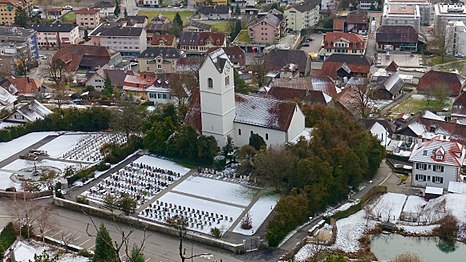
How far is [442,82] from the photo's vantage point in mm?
36156

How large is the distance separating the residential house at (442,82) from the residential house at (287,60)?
7484 millimetres

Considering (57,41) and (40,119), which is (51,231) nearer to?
(40,119)

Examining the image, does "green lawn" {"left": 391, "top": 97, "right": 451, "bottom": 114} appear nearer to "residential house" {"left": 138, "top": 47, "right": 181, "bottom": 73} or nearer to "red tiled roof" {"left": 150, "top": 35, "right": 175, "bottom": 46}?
"residential house" {"left": 138, "top": 47, "right": 181, "bottom": 73}

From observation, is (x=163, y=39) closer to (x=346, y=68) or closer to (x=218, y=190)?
(x=346, y=68)

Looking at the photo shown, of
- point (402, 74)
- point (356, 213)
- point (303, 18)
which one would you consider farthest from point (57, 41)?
point (356, 213)

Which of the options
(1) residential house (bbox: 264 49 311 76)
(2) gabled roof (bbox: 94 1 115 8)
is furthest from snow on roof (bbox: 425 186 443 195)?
(2) gabled roof (bbox: 94 1 115 8)

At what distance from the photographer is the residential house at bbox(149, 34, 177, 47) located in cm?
4688

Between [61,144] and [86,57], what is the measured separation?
1641 cm

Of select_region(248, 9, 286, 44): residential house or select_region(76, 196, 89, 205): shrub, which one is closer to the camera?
select_region(76, 196, 89, 205): shrub

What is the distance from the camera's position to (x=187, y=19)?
57906mm

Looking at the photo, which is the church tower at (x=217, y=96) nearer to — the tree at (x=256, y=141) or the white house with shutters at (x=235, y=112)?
the white house with shutters at (x=235, y=112)

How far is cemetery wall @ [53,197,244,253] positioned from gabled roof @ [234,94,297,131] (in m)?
6.74

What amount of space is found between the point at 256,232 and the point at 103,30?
31622 mm

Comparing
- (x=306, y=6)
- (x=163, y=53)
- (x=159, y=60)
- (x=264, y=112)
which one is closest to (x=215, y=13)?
(x=306, y=6)
